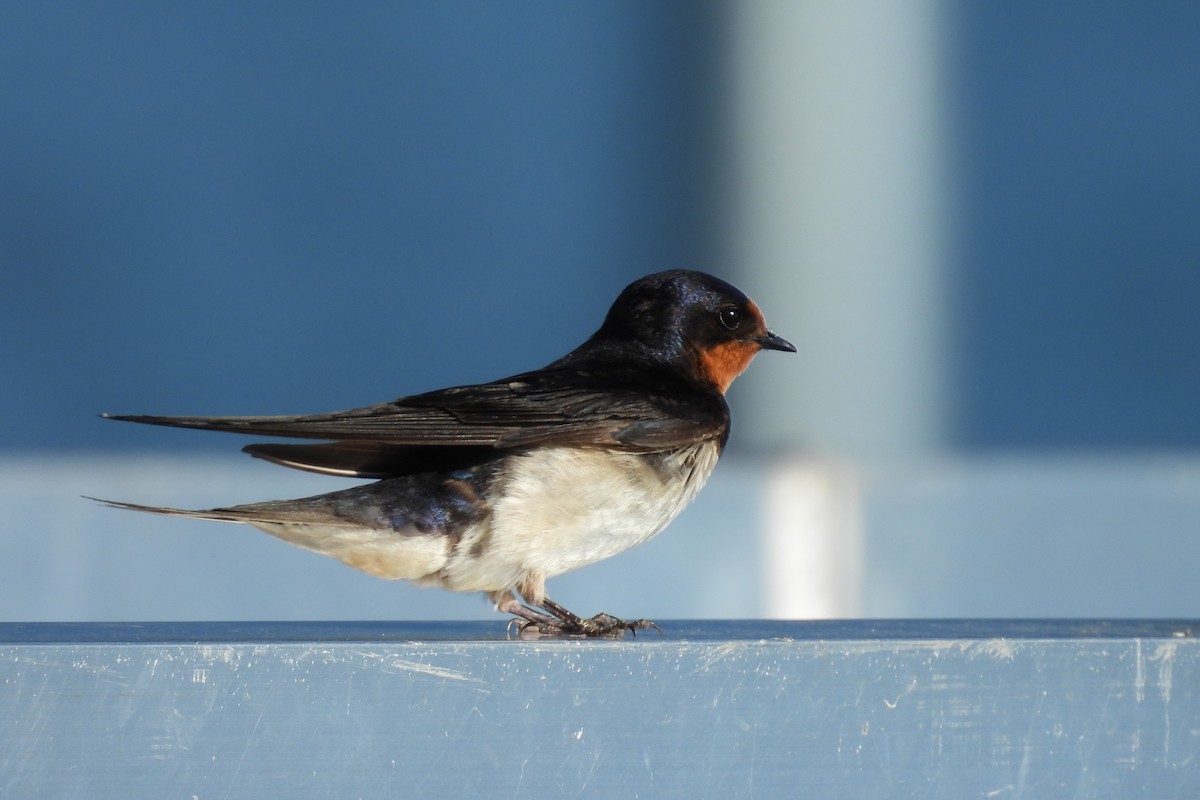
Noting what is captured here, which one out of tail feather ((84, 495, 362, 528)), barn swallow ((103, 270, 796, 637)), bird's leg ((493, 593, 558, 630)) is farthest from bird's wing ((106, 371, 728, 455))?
bird's leg ((493, 593, 558, 630))

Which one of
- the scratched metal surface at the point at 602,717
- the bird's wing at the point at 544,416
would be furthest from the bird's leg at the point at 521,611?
the scratched metal surface at the point at 602,717

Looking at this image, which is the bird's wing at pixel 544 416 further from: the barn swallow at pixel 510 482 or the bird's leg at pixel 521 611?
the bird's leg at pixel 521 611

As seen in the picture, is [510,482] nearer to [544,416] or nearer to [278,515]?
[544,416]

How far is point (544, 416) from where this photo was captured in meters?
2.34

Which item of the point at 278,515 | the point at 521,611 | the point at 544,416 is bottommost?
the point at 521,611

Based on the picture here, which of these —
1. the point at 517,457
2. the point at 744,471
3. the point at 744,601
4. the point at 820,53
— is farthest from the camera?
the point at 820,53

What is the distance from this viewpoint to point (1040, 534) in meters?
3.44

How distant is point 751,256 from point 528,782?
3.93 metres

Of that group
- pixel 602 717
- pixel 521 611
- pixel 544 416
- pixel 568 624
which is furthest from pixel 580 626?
pixel 602 717

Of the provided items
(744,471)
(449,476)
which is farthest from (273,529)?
(744,471)

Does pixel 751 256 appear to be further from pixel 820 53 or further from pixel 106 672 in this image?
pixel 106 672

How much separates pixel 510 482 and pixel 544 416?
13cm

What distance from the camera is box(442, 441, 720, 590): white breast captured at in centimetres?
223

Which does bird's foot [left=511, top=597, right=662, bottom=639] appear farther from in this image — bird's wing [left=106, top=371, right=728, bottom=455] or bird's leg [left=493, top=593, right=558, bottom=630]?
bird's wing [left=106, top=371, right=728, bottom=455]
